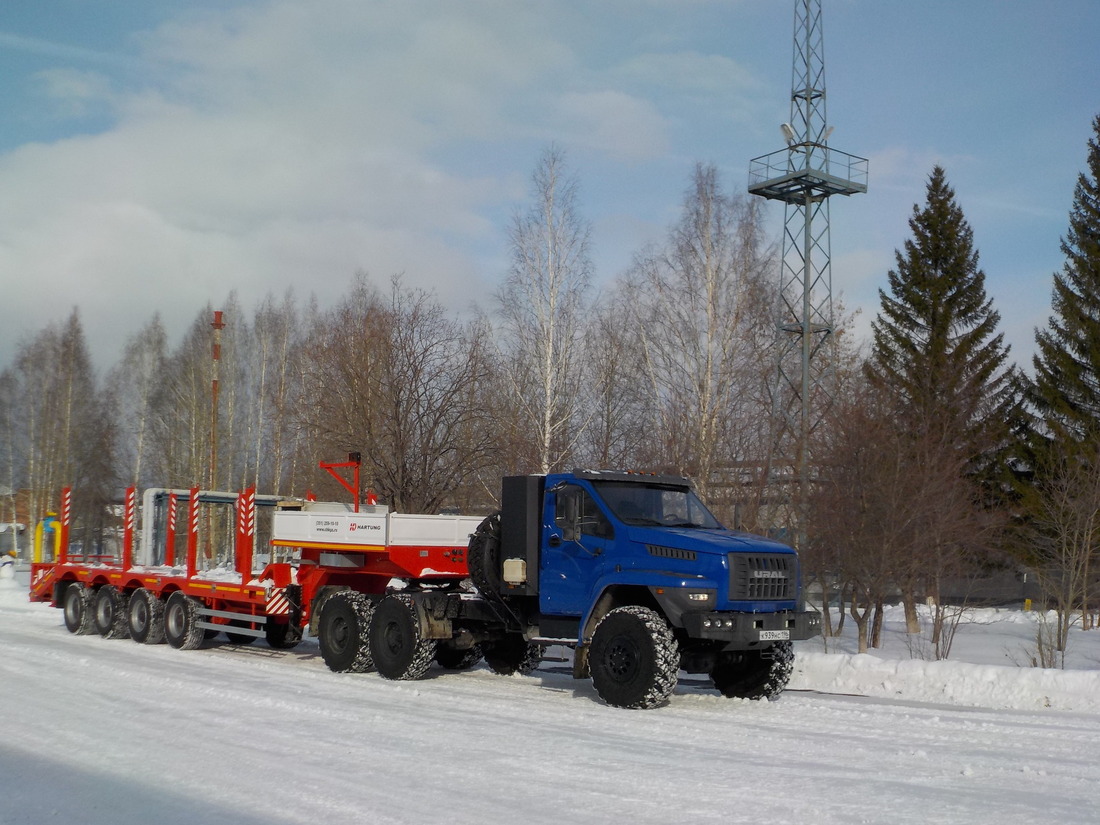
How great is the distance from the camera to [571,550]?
12.5 metres

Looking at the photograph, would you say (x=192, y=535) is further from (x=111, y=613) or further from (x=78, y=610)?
(x=78, y=610)

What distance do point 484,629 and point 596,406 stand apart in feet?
68.9

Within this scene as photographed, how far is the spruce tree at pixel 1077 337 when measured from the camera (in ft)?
107

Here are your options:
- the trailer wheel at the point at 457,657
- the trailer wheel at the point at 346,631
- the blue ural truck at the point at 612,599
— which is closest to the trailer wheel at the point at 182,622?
the trailer wheel at the point at 346,631

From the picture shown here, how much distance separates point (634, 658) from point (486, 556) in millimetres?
2862

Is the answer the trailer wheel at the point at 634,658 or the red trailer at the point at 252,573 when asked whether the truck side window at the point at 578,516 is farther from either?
the red trailer at the point at 252,573

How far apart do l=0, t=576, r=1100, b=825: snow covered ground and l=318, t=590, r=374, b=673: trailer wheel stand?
12.8 inches

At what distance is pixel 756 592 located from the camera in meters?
11.5

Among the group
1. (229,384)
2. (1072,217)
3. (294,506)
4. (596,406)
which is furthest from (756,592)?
(229,384)

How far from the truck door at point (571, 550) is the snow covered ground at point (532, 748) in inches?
44.6

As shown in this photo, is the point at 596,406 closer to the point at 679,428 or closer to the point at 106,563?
the point at 679,428

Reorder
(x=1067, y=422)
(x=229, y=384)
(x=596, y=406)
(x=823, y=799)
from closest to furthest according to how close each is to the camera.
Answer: (x=823, y=799) < (x=1067, y=422) < (x=596, y=406) < (x=229, y=384)

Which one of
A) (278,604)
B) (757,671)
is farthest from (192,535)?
(757,671)

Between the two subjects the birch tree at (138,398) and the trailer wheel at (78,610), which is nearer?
the trailer wheel at (78,610)
